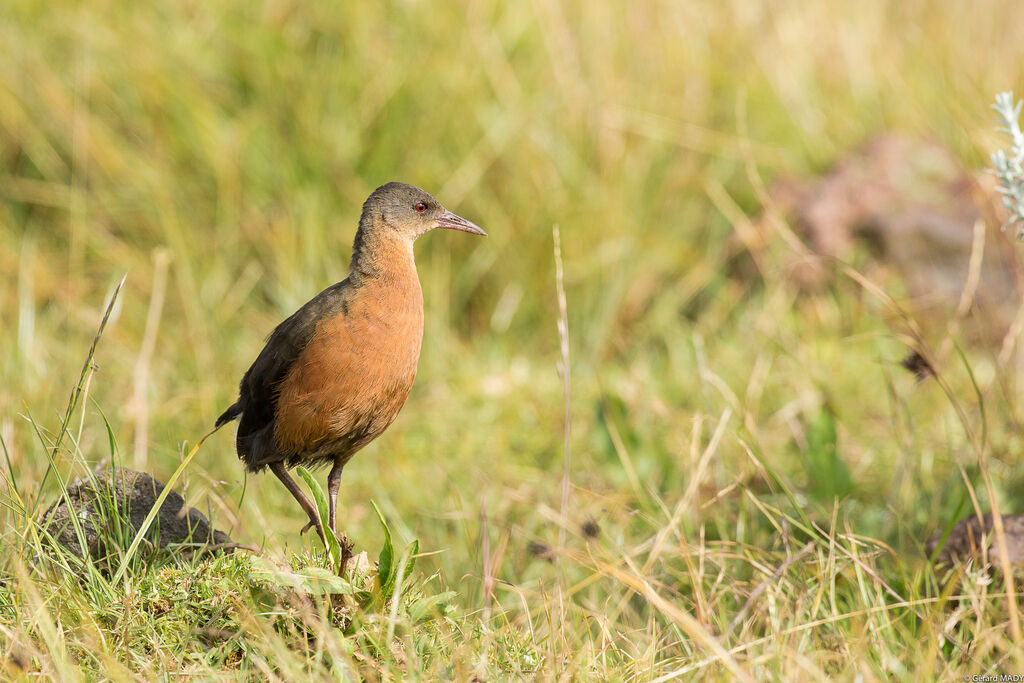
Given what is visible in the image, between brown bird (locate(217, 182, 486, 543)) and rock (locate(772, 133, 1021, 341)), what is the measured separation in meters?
3.16

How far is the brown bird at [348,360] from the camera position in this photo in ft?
8.65

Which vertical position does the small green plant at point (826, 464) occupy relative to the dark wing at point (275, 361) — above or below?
below

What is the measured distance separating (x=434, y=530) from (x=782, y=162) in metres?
3.29

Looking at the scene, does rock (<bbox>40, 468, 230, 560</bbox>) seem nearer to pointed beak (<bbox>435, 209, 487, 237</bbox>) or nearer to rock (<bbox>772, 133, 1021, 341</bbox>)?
pointed beak (<bbox>435, 209, 487, 237</bbox>)

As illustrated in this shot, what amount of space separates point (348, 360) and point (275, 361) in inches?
10.5

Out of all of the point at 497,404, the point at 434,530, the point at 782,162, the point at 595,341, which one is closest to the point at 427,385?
the point at 497,404

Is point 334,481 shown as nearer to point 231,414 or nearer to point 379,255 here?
point 231,414

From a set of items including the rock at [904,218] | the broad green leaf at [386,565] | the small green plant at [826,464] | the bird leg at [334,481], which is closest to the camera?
the broad green leaf at [386,565]

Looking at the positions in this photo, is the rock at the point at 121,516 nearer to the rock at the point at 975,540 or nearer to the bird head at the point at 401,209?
the bird head at the point at 401,209

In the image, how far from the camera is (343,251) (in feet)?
17.8

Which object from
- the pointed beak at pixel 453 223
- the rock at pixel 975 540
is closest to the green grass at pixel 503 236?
the rock at pixel 975 540

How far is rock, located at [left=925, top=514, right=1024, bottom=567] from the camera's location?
2.90 metres

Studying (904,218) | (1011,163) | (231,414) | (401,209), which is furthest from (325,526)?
(904,218)

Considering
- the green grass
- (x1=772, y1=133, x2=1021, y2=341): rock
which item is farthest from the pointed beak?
(x1=772, y1=133, x2=1021, y2=341): rock
